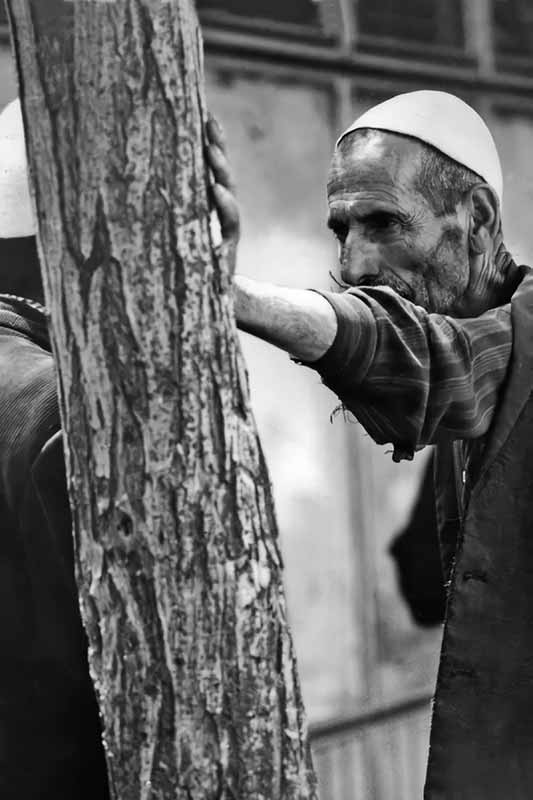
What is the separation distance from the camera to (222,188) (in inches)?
79.5

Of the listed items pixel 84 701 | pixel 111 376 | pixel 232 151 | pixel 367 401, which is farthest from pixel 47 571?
pixel 232 151

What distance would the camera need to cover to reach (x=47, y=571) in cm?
297

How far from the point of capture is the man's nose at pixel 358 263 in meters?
2.81

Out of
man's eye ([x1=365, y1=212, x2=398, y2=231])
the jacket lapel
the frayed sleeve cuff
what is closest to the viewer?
the frayed sleeve cuff

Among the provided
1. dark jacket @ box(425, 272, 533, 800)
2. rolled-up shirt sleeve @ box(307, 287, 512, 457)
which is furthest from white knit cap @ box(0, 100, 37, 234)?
dark jacket @ box(425, 272, 533, 800)

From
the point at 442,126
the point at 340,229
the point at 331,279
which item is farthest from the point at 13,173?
the point at 331,279

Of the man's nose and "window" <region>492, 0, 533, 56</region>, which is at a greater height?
"window" <region>492, 0, 533, 56</region>

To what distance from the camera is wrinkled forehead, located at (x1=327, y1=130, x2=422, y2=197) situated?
281 cm

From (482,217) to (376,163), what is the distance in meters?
0.27

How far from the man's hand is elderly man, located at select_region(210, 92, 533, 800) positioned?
0.44 meters

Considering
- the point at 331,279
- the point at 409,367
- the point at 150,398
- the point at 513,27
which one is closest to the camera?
the point at 150,398

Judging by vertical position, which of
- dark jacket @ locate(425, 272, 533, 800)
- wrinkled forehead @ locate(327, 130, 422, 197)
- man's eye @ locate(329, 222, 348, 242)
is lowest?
dark jacket @ locate(425, 272, 533, 800)

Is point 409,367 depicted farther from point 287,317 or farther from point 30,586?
point 30,586

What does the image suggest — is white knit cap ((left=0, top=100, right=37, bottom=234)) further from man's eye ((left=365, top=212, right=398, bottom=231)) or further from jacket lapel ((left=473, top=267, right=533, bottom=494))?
jacket lapel ((left=473, top=267, right=533, bottom=494))
